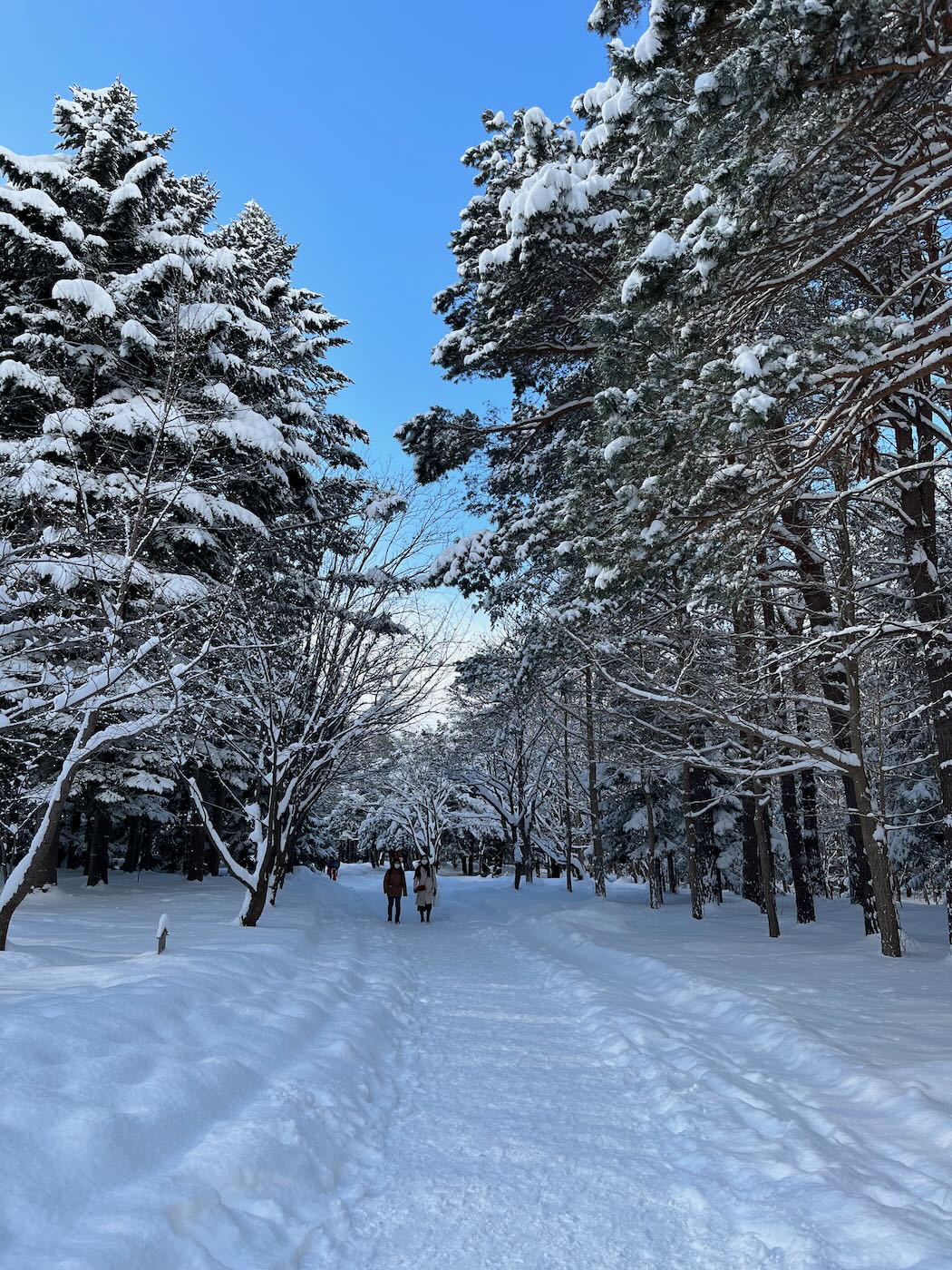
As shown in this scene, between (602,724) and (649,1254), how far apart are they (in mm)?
22624

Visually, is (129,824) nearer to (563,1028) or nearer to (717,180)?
(563,1028)

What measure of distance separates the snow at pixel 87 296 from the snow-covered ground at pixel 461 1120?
411 inches

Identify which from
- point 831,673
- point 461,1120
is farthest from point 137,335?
point 831,673

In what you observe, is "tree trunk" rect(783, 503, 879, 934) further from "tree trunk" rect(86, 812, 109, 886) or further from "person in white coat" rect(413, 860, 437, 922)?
"tree trunk" rect(86, 812, 109, 886)

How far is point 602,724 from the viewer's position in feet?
84.6

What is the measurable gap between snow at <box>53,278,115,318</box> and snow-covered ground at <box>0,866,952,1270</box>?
1044cm

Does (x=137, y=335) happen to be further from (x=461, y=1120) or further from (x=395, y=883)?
(x=395, y=883)

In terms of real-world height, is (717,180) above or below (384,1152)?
above

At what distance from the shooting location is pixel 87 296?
13.1 meters

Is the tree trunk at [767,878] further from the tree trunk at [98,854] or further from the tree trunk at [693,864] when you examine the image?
the tree trunk at [98,854]

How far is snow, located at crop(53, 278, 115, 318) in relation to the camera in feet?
42.7

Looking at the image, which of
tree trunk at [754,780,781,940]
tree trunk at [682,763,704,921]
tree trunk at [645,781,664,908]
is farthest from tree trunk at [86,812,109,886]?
tree trunk at [754,780,781,940]

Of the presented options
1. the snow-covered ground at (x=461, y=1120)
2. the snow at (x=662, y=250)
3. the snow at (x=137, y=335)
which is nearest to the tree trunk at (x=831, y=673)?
the snow-covered ground at (x=461, y=1120)

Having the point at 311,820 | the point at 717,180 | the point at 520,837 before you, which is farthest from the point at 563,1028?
the point at 311,820
